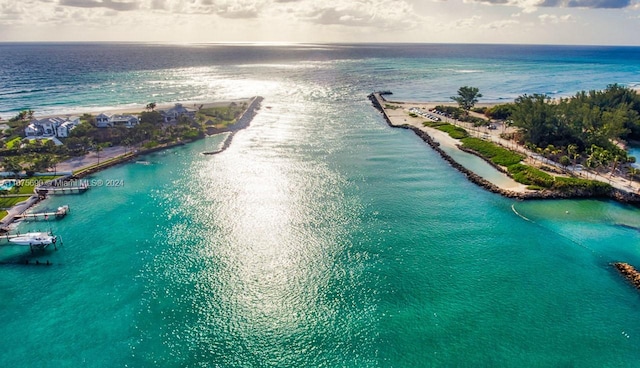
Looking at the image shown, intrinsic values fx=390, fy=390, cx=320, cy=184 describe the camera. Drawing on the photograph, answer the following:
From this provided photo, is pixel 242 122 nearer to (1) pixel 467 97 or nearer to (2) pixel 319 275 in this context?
(1) pixel 467 97

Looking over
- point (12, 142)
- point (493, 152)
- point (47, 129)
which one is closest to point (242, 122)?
point (47, 129)

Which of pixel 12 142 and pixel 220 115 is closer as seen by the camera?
pixel 12 142

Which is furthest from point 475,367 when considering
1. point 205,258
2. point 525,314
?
point 205,258

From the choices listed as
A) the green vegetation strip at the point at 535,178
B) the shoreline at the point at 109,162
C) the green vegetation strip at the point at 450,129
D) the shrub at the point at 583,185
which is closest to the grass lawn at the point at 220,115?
the shoreline at the point at 109,162

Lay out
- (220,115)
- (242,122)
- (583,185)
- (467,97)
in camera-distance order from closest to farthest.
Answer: (583,185), (242,122), (220,115), (467,97)

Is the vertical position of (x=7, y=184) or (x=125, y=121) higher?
(x=125, y=121)

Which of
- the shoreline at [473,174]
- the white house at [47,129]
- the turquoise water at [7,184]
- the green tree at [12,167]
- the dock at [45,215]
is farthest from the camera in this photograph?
the white house at [47,129]

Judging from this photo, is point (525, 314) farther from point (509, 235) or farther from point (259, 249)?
point (259, 249)

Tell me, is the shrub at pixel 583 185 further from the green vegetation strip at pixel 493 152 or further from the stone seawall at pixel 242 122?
the stone seawall at pixel 242 122
